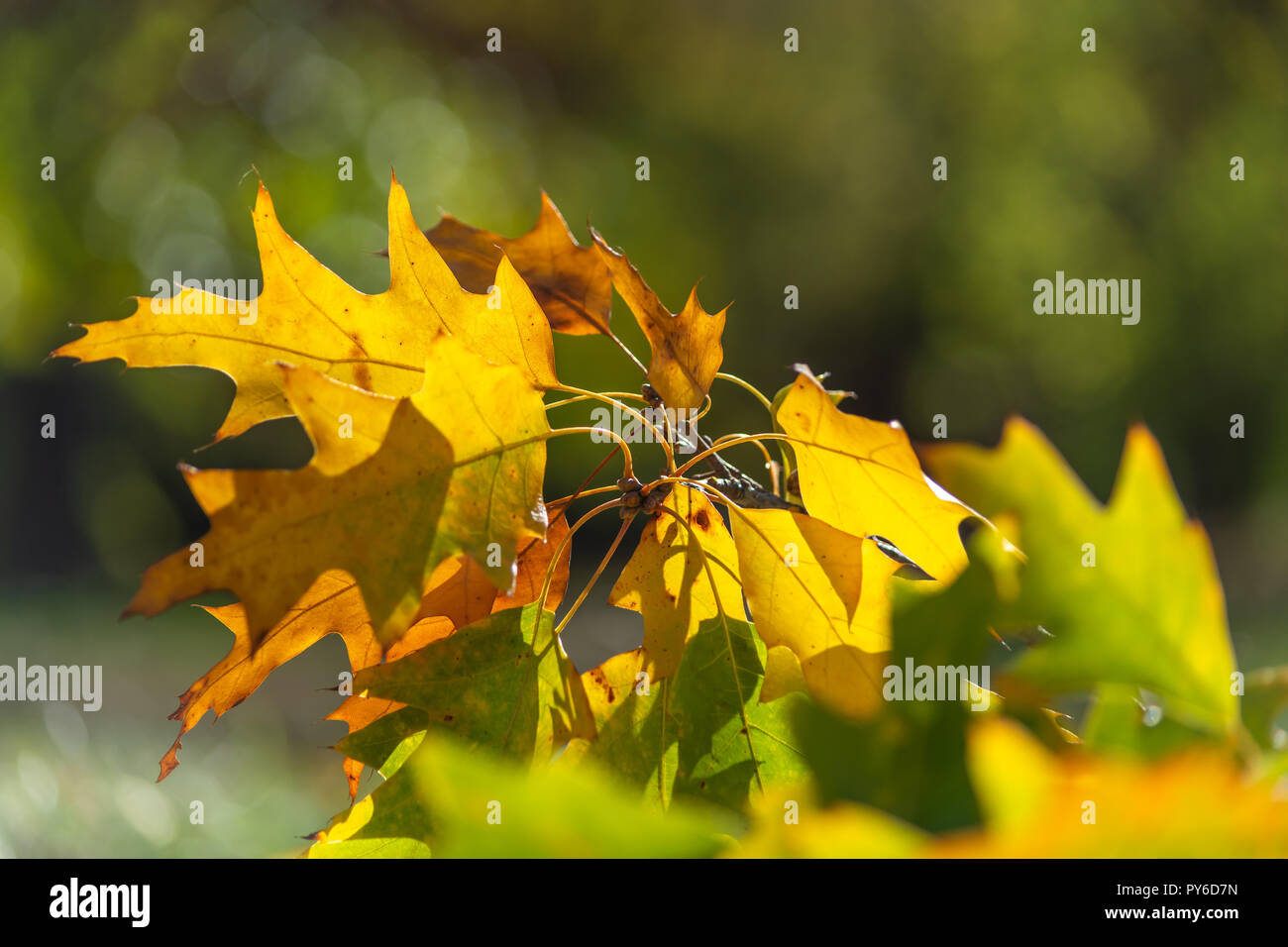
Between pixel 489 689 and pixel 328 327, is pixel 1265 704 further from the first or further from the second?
pixel 328 327

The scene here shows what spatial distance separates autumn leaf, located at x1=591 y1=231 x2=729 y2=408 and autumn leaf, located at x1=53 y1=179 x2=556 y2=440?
38 millimetres

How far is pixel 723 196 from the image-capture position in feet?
12.2

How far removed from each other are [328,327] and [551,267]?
11cm

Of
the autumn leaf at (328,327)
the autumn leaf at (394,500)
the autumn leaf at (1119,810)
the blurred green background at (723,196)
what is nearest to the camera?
the autumn leaf at (1119,810)

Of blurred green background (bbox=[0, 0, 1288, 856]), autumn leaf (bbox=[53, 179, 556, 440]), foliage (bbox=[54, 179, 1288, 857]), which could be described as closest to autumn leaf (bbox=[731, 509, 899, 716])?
foliage (bbox=[54, 179, 1288, 857])

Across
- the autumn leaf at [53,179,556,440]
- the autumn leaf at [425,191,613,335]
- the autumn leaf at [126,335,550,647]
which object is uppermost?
the autumn leaf at [425,191,613,335]

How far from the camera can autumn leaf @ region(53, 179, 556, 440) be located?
365 mm

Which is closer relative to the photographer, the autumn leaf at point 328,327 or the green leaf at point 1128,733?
the green leaf at point 1128,733

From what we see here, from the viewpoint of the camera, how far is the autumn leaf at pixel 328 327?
37 centimetres

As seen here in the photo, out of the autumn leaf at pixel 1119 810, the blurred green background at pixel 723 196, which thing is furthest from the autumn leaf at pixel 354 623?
the blurred green background at pixel 723 196

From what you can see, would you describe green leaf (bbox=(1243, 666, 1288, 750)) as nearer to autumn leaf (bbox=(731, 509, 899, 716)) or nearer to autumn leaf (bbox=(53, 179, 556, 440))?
autumn leaf (bbox=(731, 509, 899, 716))

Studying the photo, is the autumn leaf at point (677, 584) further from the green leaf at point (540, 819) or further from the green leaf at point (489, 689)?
the green leaf at point (540, 819)

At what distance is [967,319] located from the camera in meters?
3.71
